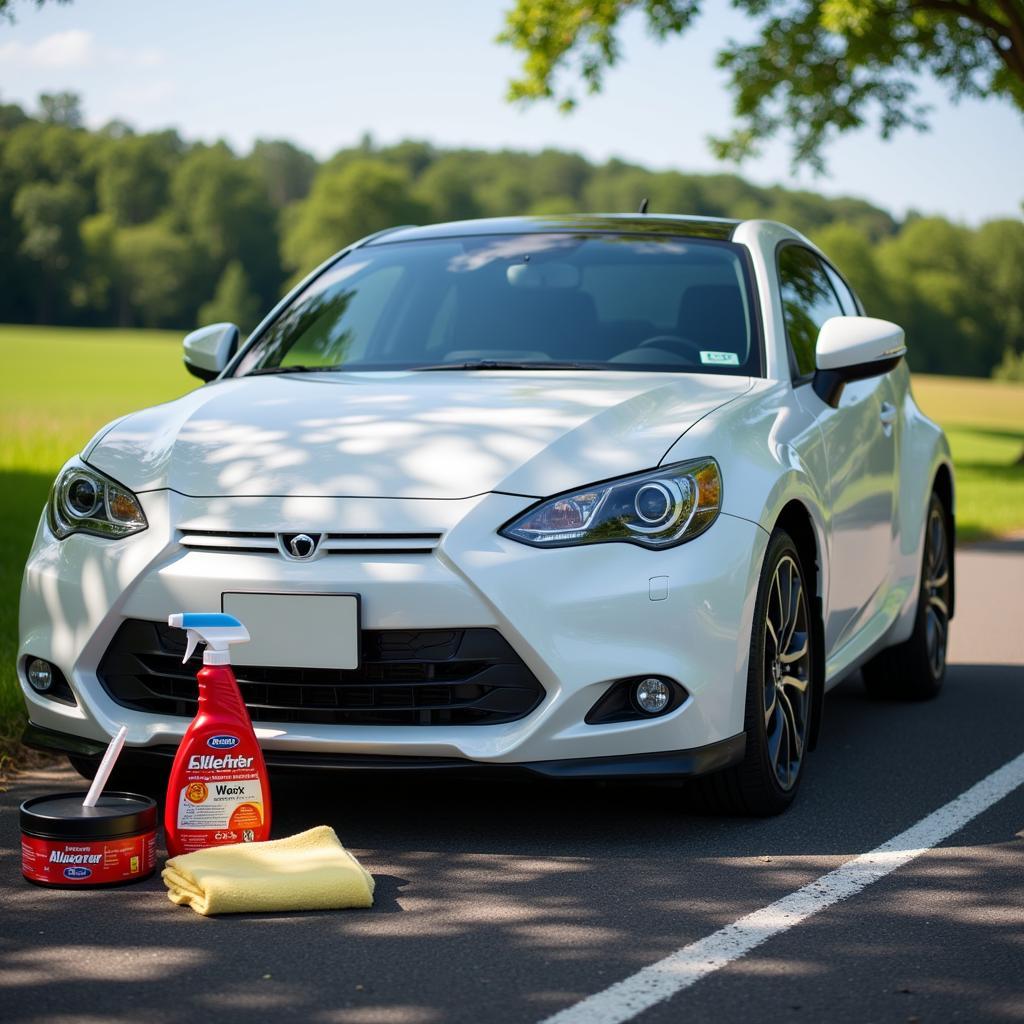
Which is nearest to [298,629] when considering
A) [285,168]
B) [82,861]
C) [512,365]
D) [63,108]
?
[82,861]

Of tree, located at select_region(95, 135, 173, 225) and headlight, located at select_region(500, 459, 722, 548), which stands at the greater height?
tree, located at select_region(95, 135, 173, 225)

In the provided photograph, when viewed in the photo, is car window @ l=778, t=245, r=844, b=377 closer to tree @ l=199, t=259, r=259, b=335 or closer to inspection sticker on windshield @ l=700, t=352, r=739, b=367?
inspection sticker on windshield @ l=700, t=352, r=739, b=367

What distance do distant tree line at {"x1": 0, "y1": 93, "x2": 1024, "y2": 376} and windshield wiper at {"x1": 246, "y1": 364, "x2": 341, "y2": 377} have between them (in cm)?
8296

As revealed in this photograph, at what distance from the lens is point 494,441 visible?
427 centimetres

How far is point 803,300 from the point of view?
19.1ft

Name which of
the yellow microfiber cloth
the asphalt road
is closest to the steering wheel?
the asphalt road

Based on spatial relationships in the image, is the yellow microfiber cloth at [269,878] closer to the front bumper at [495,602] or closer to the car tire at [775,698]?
the front bumper at [495,602]

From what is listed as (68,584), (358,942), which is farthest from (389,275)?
(358,942)

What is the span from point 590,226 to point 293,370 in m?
1.23

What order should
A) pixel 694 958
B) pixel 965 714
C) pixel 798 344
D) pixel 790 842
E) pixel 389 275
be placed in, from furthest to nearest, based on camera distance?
1. pixel 965 714
2. pixel 389 275
3. pixel 798 344
4. pixel 790 842
5. pixel 694 958

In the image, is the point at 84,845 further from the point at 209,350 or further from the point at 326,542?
the point at 209,350

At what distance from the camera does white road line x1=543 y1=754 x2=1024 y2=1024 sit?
10.1 feet

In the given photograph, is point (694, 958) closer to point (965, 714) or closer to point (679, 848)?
point (679, 848)

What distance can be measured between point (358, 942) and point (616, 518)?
1222 millimetres
